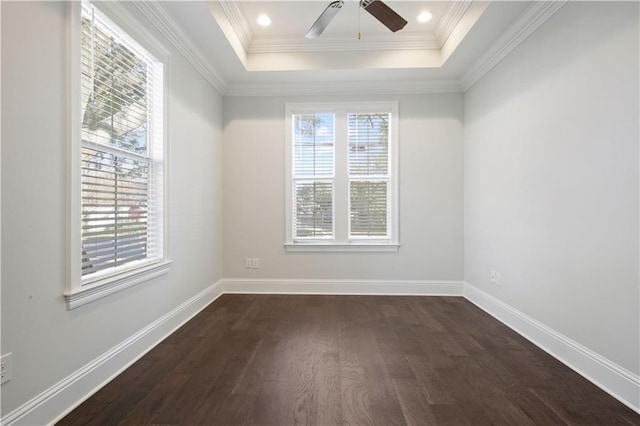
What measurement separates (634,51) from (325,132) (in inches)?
107

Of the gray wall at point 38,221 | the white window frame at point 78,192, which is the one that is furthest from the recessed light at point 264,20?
the gray wall at point 38,221

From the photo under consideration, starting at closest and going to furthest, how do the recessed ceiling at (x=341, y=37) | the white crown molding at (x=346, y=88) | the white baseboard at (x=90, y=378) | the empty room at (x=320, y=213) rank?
the white baseboard at (x=90, y=378) → the empty room at (x=320, y=213) → the recessed ceiling at (x=341, y=37) → the white crown molding at (x=346, y=88)

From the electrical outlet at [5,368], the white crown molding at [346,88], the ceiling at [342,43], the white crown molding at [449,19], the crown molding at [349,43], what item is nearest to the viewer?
the electrical outlet at [5,368]

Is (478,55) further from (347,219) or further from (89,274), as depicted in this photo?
(89,274)

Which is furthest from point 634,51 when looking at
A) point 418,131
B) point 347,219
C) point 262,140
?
point 262,140

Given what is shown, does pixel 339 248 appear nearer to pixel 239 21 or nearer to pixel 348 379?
pixel 348 379

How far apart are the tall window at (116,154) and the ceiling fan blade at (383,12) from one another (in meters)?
1.75

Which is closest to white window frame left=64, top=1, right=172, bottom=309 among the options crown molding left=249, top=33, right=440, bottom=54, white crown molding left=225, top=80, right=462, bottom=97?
crown molding left=249, top=33, right=440, bottom=54

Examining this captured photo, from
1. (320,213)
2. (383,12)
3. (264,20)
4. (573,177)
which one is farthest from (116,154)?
(573,177)

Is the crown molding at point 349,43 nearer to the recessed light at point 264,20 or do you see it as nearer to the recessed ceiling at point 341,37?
the recessed ceiling at point 341,37

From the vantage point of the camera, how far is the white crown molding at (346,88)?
3441 mm

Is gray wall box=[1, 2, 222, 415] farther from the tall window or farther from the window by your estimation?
the window

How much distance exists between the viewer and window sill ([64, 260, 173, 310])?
1.52 metres

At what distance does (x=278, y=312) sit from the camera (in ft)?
9.58
